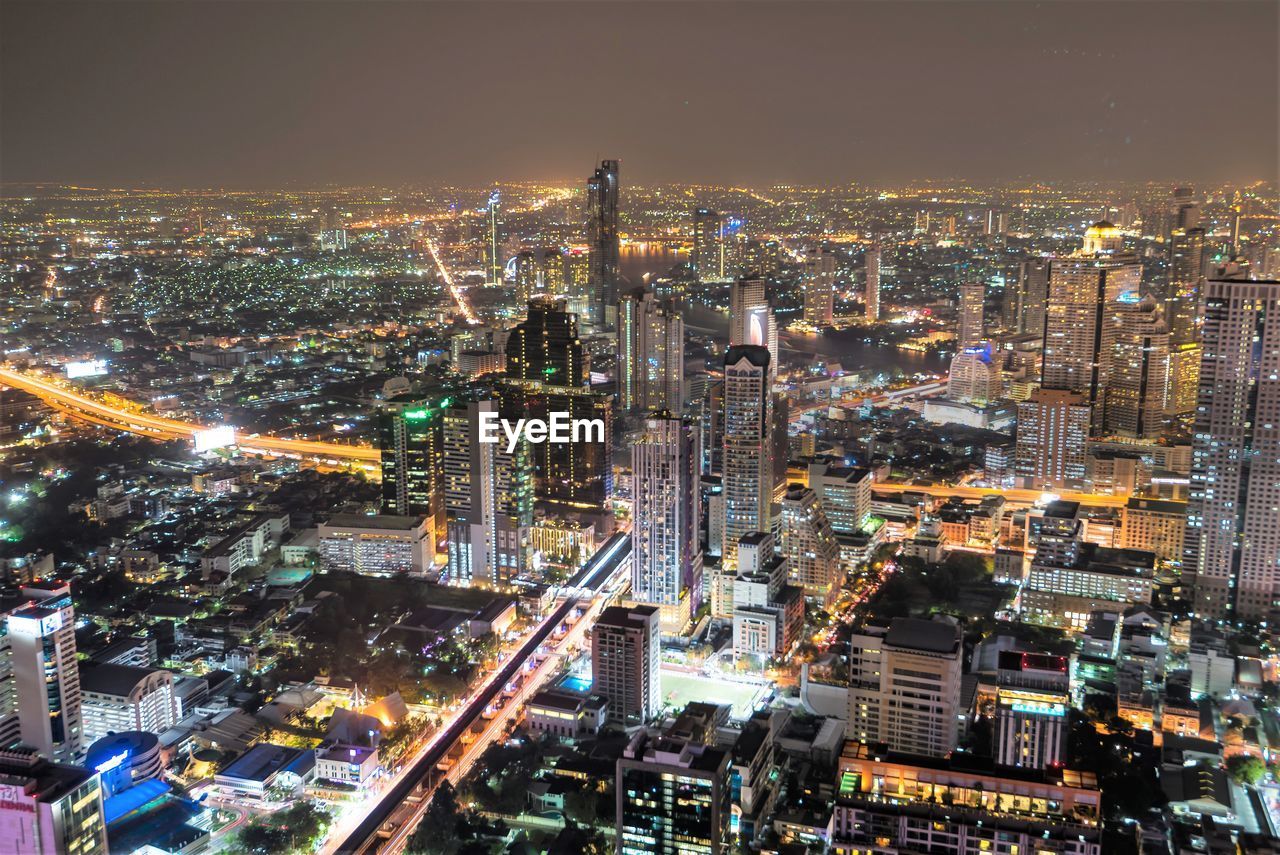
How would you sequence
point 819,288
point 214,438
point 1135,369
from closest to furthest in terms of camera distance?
point 214,438 < point 1135,369 < point 819,288

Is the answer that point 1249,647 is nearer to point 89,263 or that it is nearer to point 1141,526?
point 1141,526

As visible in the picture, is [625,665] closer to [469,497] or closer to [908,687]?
[908,687]

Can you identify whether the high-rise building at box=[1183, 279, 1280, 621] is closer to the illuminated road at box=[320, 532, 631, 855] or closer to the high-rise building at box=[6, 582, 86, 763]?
the illuminated road at box=[320, 532, 631, 855]

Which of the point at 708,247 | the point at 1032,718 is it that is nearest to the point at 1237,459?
the point at 1032,718

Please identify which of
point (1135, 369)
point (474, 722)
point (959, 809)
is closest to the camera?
point (959, 809)

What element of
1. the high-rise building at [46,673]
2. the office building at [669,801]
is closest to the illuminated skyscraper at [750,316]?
the high-rise building at [46,673]

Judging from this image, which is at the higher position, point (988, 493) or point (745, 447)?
point (745, 447)

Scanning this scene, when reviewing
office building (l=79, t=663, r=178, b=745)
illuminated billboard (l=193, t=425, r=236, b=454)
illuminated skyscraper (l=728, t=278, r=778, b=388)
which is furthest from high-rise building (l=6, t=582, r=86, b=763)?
illuminated skyscraper (l=728, t=278, r=778, b=388)
